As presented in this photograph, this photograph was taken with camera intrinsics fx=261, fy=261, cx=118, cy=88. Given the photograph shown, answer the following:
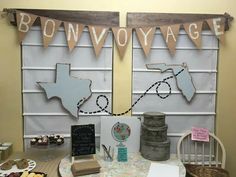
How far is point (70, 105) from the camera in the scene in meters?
2.37

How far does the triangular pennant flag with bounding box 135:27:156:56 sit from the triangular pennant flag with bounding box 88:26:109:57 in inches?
11.5

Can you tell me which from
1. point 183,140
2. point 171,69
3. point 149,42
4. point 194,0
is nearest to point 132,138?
point 183,140

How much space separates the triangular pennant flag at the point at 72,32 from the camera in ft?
7.47

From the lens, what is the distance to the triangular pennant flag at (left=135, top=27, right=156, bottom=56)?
2.32 m

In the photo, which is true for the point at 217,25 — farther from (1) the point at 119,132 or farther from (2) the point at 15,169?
(2) the point at 15,169

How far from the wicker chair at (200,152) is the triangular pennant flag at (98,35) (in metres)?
1.14

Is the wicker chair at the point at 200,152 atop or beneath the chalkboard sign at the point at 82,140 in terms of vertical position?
beneath

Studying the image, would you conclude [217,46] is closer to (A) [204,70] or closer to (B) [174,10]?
(A) [204,70]

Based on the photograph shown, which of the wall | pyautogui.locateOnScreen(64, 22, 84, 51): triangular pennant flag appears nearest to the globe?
the wall

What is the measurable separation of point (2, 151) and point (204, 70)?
192 cm

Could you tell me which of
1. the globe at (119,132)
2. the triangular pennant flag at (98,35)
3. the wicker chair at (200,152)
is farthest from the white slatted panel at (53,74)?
the wicker chair at (200,152)

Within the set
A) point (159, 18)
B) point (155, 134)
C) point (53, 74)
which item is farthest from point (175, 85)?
point (53, 74)

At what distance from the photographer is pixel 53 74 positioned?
7.76ft

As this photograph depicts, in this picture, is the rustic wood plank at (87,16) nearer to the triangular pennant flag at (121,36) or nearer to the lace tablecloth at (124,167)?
the triangular pennant flag at (121,36)
